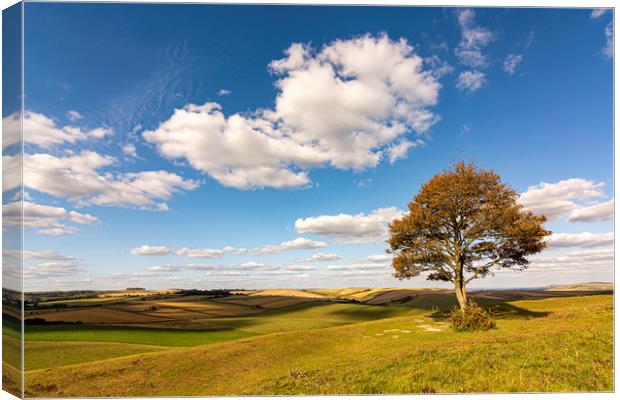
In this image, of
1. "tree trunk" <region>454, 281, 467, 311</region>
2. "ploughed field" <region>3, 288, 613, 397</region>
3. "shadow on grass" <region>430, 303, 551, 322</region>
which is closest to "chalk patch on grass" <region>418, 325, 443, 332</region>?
"ploughed field" <region>3, 288, 613, 397</region>

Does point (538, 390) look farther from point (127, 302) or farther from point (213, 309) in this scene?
point (127, 302)

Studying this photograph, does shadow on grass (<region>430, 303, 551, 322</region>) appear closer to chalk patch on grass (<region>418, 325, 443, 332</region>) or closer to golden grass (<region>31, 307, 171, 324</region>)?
chalk patch on grass (<region>418, 325, 443, 332</region>)

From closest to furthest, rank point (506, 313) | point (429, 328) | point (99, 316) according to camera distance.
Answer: point (429, 328), point (506, 313), point (99, 316)

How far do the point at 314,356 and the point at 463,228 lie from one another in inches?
512

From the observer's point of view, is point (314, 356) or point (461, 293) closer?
point (314, 356)

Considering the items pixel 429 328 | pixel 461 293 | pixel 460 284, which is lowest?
pixel 429 328

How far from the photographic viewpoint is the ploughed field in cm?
1084

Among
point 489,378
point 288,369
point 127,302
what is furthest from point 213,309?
point 489,378

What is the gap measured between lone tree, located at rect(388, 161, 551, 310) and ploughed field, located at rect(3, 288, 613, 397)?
3.97 meters

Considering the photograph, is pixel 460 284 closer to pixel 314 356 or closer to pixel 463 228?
pixel 463 228

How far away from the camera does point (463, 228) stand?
20.1 metres

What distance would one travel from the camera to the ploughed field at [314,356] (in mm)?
10836

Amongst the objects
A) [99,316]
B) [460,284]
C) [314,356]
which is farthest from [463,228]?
[99,316]

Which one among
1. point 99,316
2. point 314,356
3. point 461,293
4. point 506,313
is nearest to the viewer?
point 314,356
